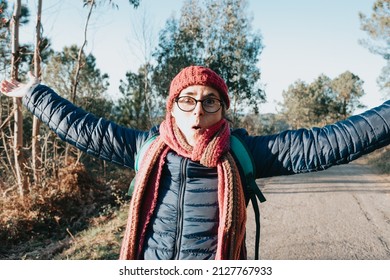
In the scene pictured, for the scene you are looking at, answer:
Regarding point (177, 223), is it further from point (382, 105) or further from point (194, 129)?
point (382, 105)

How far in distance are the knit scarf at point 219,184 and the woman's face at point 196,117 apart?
0.07ft

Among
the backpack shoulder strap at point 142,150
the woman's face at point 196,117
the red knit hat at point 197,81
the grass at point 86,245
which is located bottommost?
the grass at point 86,245

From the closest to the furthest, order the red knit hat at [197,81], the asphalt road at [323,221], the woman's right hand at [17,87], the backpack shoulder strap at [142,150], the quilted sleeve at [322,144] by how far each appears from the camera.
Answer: the quilted sleeve at [322,144]
the red knit hat at [197,81]
the backpack shoulder strap at [142,150]
the woman's right hand at [17,87]
the asphalt road at [323,221]

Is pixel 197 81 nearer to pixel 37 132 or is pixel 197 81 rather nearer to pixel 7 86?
pixel 7 86

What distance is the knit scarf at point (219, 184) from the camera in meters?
1.48

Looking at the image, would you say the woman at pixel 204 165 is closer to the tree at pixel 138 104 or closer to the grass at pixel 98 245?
the grass at pixel 98 245

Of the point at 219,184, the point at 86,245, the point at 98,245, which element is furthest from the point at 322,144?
the point at 86,245

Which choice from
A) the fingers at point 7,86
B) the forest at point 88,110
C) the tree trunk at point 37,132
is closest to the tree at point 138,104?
the forest at point 88,110

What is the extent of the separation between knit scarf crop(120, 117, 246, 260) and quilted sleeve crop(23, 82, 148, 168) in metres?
0.16

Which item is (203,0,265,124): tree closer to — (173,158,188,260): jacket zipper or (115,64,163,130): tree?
(115,64,163,130): tree

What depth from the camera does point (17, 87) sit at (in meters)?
1.88

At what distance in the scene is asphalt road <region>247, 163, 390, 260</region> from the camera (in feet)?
12.8

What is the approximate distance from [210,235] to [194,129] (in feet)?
1.41

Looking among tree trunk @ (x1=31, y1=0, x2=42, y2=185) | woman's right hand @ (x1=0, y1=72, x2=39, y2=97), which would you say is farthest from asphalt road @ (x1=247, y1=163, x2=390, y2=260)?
tree trunk @ (x1=31, y1=0, x2=42, y2=185)
